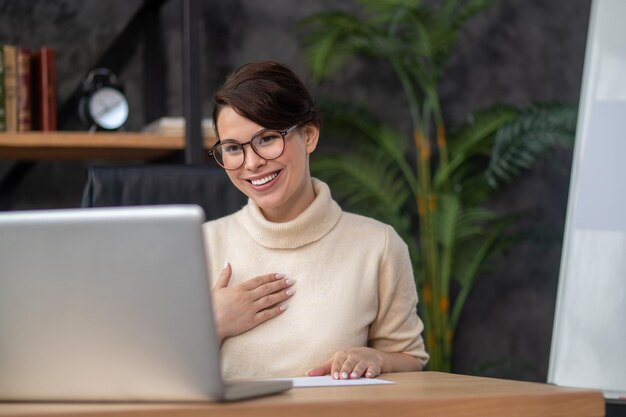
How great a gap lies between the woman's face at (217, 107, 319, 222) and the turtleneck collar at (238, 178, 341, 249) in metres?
0.03

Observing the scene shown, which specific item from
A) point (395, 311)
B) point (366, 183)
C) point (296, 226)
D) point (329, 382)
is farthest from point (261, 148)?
point (366, 183)

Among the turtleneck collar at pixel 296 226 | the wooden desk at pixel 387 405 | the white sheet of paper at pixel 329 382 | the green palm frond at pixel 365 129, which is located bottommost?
the white sheet of paper at pixel 329 382

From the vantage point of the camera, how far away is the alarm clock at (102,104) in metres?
3.27

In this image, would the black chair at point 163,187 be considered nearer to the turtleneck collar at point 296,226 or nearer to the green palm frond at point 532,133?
the turtleneck collar at point 296,226

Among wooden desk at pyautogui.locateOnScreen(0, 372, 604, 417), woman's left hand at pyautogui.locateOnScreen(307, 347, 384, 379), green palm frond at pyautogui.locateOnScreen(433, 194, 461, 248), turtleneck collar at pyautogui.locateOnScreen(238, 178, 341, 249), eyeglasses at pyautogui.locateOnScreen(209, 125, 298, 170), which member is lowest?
green palm frond at pyautogui.locateOnScreen(433, 194, 461, 248)

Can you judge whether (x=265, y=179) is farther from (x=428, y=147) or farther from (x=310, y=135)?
(x=428, y=147)

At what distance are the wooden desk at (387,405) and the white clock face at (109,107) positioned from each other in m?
2.21

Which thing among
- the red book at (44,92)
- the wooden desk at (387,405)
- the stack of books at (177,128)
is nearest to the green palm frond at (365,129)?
the stack of books at (177,128)

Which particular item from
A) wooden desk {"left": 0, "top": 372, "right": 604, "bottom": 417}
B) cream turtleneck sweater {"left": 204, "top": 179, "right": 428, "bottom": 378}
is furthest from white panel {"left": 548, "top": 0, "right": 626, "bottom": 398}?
wooden desk {"left": 0, "top": 372, "right": 604, "bottom": 417}

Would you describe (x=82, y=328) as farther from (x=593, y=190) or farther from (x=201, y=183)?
(x=593, y=190)

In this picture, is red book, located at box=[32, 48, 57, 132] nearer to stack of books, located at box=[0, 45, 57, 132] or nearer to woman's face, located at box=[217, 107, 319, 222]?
stack of books, located at box=[0, 45, 57, 132]

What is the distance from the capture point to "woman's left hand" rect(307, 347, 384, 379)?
4.75 feet

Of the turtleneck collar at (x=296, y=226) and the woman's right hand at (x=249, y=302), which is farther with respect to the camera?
the turtleneck collar at (x=296, y=226)

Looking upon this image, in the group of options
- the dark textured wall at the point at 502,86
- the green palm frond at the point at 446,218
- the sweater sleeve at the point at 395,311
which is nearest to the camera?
the sweater sleeve at the point at 395,311
